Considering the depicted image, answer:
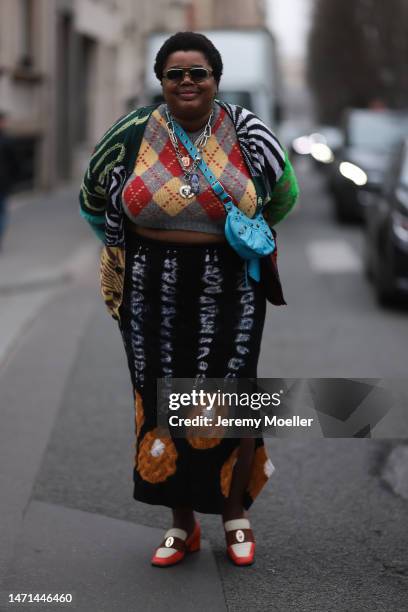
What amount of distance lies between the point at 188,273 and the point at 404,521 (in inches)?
58.8

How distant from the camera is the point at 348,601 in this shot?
3918 millimetres

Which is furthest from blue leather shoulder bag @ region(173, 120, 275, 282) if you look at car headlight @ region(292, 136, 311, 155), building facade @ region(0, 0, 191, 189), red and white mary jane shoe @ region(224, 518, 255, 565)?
building facade @ region(0, 0, 191, 189)

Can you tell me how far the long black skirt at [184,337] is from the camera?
13.2 ft

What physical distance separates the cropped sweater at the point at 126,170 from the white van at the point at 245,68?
15947mm

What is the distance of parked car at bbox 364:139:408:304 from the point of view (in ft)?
34.9

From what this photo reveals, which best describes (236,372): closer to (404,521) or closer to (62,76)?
(404,521)

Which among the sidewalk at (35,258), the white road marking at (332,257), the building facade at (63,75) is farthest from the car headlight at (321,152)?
the building facade at (63,75)

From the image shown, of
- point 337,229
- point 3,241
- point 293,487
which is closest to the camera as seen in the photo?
point 293,487

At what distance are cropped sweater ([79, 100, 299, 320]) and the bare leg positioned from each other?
2.15ft

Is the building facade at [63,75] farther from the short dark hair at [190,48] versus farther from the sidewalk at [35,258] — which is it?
the short dark hair at [190,48]

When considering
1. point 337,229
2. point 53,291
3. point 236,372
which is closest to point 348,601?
point 236,372

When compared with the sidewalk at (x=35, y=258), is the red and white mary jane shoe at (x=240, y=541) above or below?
above

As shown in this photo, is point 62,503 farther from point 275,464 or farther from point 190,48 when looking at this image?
point 190,48

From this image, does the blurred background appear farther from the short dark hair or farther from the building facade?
the short dark hair
